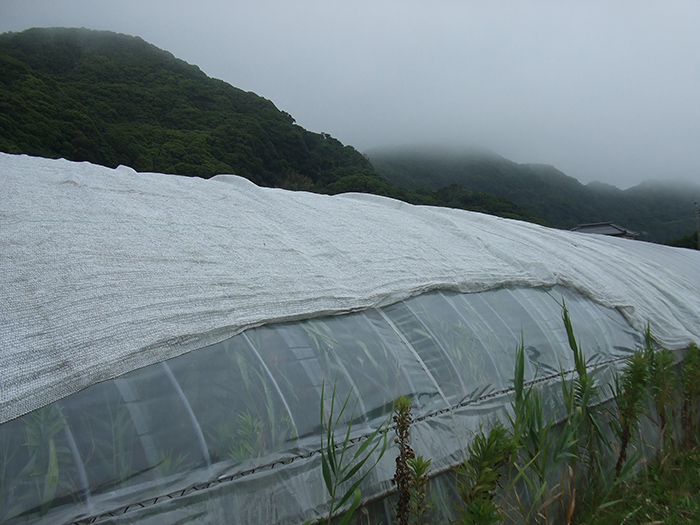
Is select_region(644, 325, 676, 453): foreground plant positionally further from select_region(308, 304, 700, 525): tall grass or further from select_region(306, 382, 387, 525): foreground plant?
select_region(306, 382, 387, 525): foreground plant

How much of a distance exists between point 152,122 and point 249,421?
26.3 meters

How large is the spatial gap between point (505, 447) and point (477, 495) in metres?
0.24

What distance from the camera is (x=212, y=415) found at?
1.99m

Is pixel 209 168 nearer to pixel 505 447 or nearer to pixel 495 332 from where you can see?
pixel 495 332

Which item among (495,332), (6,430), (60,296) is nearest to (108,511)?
(6,430)

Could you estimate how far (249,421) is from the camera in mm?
2057

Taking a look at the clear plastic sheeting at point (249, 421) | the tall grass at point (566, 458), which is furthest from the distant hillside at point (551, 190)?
the clear plastic sheeting at point (249, 421)

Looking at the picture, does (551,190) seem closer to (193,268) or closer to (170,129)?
(170,129)

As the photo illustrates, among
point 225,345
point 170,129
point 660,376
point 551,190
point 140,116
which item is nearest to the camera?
point 225,345

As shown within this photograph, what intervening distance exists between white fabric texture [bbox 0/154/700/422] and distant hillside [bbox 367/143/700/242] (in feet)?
101

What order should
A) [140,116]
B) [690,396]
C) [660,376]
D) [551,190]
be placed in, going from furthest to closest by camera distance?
[551,190] → [140,116] → [690,396] → [660,376]

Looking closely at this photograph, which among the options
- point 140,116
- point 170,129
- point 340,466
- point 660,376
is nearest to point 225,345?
point 340,466

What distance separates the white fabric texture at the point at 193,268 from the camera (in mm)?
1957

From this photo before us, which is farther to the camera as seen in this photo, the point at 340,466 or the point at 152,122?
the point at 152,122
